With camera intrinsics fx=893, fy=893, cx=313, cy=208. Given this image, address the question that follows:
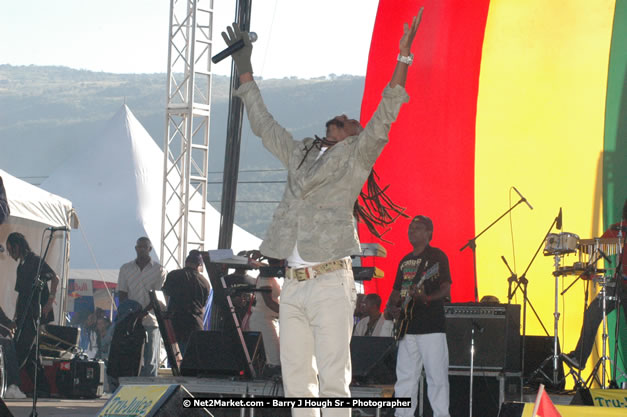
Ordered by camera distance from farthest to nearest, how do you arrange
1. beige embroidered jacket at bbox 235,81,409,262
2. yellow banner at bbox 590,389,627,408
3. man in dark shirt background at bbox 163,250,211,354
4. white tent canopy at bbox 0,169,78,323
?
white tent canopy at bbox 0,169,78,323 → man in dark shirt background at bbox 163,250,211,354 → yellow banner at bbox 590,389,627,408 → beige embroidered jacket at bbox 235,81,409,262

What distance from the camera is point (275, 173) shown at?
385 ft

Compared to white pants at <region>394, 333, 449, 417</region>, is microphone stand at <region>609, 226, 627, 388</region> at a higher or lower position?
higher

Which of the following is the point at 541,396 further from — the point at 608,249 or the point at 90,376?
the point at 90,376

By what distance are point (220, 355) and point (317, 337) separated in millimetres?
3948

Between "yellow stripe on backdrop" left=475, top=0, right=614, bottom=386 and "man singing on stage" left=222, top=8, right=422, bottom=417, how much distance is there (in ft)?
23.4

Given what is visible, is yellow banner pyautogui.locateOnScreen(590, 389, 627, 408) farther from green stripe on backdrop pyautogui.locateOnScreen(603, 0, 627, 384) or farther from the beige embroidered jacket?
green stripe on backdrop pyautogui.locateOnScreen(603, 0, 627, 384)

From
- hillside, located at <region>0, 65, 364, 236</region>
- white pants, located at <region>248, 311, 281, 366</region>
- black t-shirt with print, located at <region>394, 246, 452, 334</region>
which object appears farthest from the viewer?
hillside, located at <region>0, 65, 364, 236</region>

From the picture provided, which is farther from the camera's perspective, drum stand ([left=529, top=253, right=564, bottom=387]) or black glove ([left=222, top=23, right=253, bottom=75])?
drum stand ([left=529, top=253, right=564, bottom=387])

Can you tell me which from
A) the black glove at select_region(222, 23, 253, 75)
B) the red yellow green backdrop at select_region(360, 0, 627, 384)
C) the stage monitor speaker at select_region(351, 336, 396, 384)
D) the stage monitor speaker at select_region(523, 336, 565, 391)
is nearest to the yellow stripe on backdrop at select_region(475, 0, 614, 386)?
the red yellow green backdrop at select_region(360, 0, 627, 384)

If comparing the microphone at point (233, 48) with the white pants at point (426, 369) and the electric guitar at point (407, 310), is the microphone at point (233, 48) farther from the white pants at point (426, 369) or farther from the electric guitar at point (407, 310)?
the white pants at point (426, 369)

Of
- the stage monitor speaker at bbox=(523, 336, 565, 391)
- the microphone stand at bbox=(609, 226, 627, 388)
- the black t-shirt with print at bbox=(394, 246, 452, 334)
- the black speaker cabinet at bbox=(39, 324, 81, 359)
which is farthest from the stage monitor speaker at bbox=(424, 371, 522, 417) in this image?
the black speaker cabinet at bbox=(39, 324, 81, 359)

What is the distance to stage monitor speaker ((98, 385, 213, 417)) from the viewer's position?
4.07 m

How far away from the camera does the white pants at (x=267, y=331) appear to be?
28.4 ft

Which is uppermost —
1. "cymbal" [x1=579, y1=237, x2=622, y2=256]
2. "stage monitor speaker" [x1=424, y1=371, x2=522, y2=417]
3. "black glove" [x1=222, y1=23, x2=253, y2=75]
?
"black glove" [x1=222, y1=23, x2=253, y2=75]
